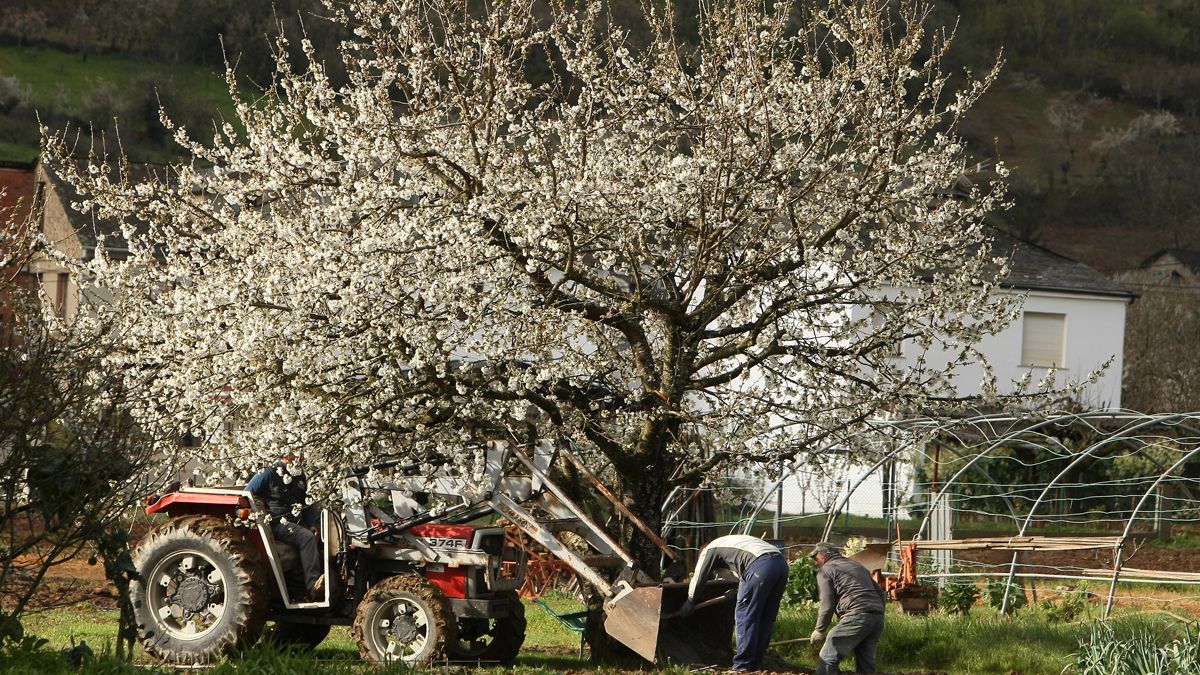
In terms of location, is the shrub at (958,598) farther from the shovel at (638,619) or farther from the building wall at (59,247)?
the building wall at (59,247)

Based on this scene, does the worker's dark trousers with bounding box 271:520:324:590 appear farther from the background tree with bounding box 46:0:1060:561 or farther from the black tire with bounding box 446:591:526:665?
the black tire with bounding box 446:591:526:665

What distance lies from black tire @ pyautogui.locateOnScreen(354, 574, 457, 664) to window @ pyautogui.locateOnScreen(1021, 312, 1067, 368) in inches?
1064

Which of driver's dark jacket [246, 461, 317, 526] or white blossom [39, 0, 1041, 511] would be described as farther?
driver's dark jacket [246, 461, 317, 526]

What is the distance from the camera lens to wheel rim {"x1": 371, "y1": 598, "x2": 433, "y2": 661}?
10734 mm

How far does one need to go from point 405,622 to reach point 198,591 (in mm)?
1955

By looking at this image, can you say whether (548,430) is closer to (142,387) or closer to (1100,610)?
(142,387)

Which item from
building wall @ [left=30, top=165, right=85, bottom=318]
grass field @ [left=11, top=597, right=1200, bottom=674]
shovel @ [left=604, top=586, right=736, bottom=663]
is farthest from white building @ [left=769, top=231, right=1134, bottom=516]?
shovel @ [left=604, top=586, right=736, bottom=663]

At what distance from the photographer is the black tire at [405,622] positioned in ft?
34.8

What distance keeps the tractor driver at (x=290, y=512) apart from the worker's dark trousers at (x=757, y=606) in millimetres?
3530

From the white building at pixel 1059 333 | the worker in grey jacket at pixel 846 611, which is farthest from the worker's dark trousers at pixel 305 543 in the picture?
the white building at pixel 1059 333

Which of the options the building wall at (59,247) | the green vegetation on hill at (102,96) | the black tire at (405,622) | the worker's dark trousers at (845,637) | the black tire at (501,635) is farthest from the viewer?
the green vegetation on hill at (102,96)

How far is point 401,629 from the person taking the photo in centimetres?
1077

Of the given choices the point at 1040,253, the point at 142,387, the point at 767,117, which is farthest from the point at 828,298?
the point at 1040,253

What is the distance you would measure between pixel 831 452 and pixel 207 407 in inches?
232
